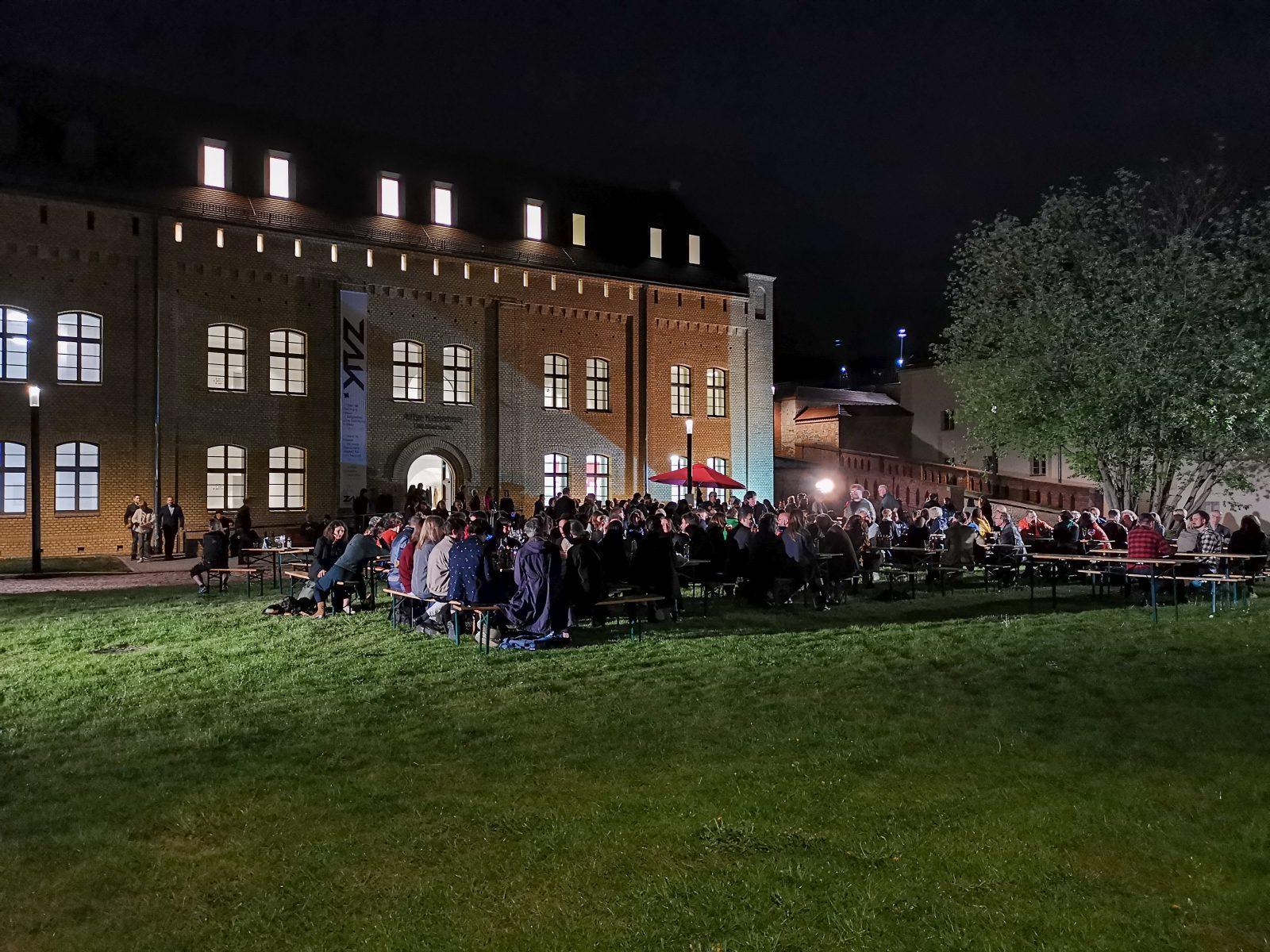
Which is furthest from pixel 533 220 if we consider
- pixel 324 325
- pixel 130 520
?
pixel 130 520

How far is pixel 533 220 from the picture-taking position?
31.1m

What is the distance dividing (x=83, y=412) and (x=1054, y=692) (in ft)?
74.9

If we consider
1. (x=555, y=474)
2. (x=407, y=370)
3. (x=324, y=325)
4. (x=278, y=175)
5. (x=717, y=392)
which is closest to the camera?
(x=324, y=325)

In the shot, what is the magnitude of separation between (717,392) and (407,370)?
11.3m

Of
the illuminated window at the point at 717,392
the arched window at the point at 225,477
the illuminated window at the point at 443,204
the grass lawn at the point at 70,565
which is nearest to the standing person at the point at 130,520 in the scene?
the grass lawn at the point at 70,565

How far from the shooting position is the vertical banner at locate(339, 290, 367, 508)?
26453mm

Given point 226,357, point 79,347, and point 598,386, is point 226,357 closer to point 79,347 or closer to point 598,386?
point 79,347

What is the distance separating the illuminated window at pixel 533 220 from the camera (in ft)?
101

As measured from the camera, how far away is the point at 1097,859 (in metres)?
4.51

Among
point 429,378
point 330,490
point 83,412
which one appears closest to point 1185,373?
point 429,378

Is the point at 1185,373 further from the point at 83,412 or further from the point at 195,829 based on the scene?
the point at 83,412

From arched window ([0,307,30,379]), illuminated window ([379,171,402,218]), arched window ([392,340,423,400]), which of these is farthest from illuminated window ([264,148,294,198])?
arched window ([0,307,30,379])

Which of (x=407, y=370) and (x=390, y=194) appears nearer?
(x=407, y=370)

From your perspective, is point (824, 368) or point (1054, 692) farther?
point (824, 368)
